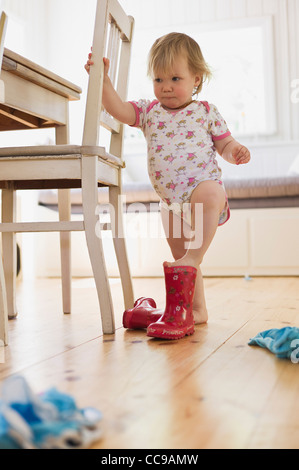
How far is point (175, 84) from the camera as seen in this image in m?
1.53

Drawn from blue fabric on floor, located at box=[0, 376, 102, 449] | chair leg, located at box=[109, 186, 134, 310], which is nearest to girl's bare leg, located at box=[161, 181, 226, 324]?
chair leg, located at box=[109, 186, 134, 310]

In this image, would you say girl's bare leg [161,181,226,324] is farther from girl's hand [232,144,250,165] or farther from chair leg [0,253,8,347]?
chair leg [0,253,8,347]

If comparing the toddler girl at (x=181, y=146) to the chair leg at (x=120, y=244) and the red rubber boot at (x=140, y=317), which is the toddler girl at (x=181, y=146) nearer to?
the red rubber boot at (x=140, y=317)

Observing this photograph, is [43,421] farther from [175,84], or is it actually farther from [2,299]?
[175,84]

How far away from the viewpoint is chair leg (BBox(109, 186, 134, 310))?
166 cm

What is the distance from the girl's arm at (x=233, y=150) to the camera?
1.50 metres

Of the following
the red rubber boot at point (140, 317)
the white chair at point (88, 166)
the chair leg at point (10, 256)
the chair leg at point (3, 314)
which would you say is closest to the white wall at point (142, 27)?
the chair leg at point (10, 256)

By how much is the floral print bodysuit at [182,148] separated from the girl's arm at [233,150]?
18 millimetres

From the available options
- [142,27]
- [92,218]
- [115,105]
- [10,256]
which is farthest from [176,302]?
[142,27]

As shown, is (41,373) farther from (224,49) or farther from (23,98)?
(224,49)

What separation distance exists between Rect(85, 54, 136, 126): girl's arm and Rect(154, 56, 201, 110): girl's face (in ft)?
0.34
